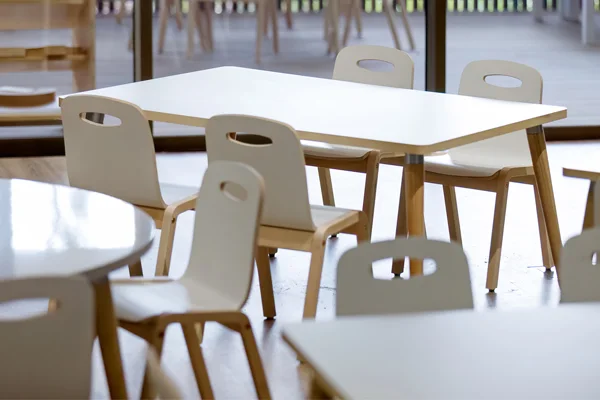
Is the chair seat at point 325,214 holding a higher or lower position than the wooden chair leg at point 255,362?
higher

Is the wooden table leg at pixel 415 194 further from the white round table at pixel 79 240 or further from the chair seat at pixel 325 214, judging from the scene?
the white round table at pixel 79 240

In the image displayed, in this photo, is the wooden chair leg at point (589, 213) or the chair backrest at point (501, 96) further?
the chair backrest at point (501, 96)

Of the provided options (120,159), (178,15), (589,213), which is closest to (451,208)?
(589,213)

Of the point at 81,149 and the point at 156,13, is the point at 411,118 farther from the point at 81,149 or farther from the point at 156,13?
the point at 156,13

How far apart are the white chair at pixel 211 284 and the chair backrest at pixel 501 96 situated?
1.68 meters

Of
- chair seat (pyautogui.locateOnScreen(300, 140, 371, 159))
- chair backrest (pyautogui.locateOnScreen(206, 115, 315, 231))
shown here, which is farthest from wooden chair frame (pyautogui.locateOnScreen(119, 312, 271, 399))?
chair seat (pyautogui.locateOnScreen(300, 140, 371, 159))

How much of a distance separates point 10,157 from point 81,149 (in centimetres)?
297

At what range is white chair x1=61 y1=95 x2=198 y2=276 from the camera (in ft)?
12.9

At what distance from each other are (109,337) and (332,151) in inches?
82.0

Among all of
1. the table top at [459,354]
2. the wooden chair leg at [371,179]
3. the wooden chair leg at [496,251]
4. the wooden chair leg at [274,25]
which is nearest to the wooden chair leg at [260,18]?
the wooden chair leg at [274,25]

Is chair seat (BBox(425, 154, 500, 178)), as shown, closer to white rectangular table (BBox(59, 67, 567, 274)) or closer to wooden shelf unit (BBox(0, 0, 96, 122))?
white rectangular table (BBox(59, 67, 567, 274))

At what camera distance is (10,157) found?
686cm

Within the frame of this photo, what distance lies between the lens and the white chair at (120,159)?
155 inches

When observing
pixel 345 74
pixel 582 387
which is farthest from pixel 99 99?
pixel 582 387
